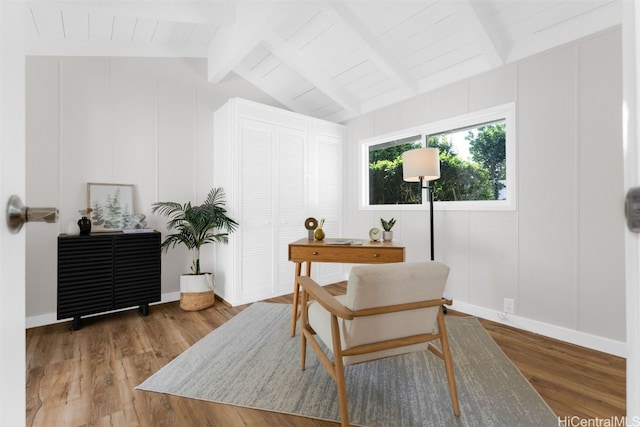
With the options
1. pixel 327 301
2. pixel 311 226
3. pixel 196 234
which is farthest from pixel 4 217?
pixel 196 234

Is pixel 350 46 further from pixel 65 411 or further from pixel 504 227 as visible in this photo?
pixel 65 411

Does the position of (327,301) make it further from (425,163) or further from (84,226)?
(84,226)

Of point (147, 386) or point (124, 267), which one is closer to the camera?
point (147, 386)

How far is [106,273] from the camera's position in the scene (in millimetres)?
2789

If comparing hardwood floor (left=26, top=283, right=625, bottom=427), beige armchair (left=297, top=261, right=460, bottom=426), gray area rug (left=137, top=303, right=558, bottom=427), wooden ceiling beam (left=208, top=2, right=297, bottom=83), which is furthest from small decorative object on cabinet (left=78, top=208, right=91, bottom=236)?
beige armchair (left=297, top=261, right=460, bottom=426)

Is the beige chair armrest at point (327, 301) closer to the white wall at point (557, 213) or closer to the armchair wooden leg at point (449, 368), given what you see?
the armchair wooden leg at point (449, 368)

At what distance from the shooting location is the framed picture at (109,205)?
303 cm

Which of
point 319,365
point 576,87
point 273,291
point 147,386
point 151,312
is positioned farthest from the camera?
point 273,291

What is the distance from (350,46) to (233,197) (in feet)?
7.06

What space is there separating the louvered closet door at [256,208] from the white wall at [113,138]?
67 centimetres

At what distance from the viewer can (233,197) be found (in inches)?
133

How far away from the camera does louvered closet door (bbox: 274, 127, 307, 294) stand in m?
3.74

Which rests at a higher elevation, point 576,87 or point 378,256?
point 576,87

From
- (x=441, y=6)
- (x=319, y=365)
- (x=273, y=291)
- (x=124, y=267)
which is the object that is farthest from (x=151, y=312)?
(x=441, y=6)
